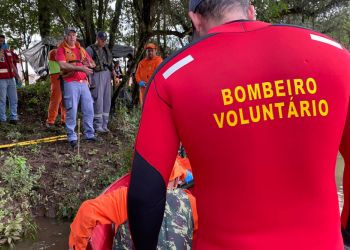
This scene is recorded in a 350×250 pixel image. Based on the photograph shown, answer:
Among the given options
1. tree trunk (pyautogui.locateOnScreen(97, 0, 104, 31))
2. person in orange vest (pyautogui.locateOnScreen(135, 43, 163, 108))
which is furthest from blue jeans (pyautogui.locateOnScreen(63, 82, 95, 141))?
tree trunk (pyautogui.locateOnScreen(97, 0, 104, 31))

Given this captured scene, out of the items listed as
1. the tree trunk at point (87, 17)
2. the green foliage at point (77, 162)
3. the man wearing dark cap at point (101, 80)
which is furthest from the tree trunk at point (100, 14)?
the green foliage at point (77, 162)

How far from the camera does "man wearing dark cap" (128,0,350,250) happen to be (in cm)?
99

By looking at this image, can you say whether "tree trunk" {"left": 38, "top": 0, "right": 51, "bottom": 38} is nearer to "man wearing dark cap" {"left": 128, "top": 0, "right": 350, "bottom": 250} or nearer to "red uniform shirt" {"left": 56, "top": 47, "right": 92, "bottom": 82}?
"red uniform shirt" {"left": 56, "top": 47, "right": 92, "bottom": 82}

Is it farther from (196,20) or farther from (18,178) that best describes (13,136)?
(196,20)

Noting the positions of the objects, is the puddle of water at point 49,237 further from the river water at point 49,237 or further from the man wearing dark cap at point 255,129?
the man wearing dark cap at point 255,129

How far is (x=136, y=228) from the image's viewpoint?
1.10 meters

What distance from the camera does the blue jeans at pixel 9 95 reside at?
7566 mm

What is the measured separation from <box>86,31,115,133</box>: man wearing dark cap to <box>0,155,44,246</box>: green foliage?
1977 millimetres

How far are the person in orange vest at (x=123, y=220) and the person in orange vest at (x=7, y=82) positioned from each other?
5.51m

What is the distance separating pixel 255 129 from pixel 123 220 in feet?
5.91

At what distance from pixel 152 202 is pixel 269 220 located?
29 centimetres

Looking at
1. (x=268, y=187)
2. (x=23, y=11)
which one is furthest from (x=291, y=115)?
(x=23, y=11)

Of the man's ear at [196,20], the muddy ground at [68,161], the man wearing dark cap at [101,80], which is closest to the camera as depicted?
the man's ear at [196,20]

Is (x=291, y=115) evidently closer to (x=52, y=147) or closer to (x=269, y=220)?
(x=269, y=220)
